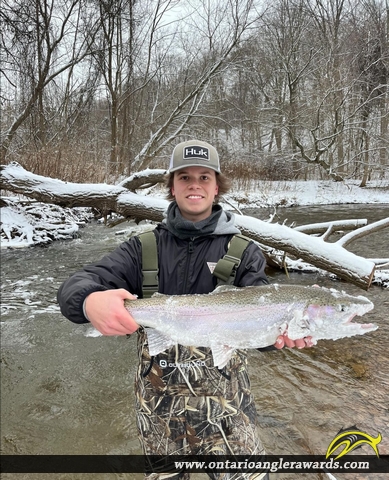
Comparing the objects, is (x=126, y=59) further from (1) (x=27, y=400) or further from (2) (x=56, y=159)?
(1) (x=27, y=400)

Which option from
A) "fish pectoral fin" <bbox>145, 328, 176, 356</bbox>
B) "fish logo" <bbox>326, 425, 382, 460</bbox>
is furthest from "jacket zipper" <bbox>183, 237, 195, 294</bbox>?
"fish logo" <bbox>326, 425, 382, 460</bbox>

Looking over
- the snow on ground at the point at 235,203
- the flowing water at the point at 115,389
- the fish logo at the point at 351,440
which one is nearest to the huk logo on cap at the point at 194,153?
the flowing water at the point at 115,389

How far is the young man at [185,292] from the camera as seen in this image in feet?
5.12

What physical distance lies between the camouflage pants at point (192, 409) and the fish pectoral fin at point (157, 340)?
15cm

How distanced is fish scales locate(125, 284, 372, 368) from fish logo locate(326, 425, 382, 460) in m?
1.80

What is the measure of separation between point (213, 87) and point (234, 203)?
7748 mm

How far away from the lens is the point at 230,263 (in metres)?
1.70

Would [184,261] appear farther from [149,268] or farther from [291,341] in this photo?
[291,341]

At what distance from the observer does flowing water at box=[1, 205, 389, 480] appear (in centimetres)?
279

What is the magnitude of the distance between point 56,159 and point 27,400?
8.67m

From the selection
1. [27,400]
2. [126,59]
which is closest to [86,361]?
[27,400]

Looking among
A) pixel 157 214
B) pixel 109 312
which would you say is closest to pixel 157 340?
pixel 109 312

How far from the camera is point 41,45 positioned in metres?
13.1

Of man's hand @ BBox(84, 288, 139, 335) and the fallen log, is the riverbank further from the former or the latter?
man's hand @ BBox(84, 288, 139, 335)
